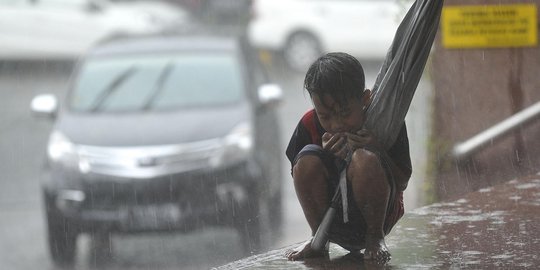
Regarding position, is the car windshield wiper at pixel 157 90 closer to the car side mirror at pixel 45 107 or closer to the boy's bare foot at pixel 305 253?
the car side mirror at pixel 45 107

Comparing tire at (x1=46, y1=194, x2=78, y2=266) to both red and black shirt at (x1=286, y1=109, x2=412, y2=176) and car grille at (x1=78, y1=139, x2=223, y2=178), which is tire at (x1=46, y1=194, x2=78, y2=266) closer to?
car grille at (x1=78, y1=139, x2=223, y2=178)

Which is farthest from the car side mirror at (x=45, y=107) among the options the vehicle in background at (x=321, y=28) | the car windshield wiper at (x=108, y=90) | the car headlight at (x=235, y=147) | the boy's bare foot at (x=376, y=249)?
the vehicle in background at (x=321, y=28)

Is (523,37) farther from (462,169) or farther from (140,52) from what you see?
(140,52)

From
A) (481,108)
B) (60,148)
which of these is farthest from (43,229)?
(481,108)

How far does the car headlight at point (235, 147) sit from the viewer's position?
10.4m

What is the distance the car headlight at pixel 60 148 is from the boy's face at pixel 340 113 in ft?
21.9

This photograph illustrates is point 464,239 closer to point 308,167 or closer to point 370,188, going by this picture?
point 370,188

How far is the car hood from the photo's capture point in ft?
34.4

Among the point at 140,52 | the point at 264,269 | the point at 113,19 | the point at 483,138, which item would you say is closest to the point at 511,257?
the point at 264,269

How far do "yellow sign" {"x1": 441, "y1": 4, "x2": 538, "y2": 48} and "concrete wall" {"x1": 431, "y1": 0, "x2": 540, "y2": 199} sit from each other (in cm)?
5

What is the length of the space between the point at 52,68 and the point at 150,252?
13.3 metres

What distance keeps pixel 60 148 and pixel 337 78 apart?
6.97 m

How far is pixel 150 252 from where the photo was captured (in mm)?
10602

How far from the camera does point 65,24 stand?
73.7 ft
